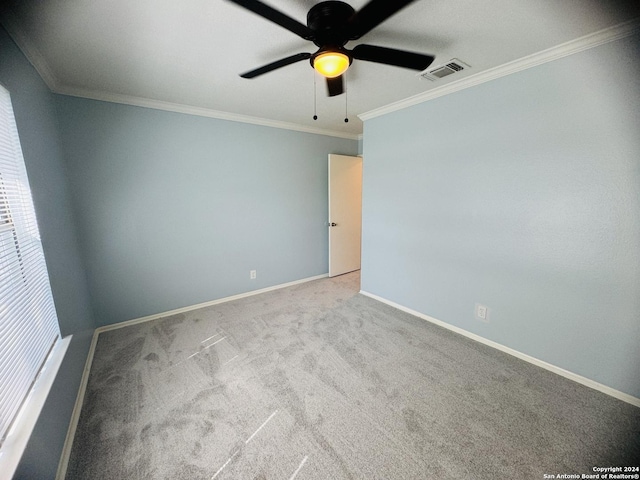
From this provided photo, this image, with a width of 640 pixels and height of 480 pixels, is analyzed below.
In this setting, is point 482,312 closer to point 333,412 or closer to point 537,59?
point 333,412


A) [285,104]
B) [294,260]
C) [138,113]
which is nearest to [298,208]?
[294,260]

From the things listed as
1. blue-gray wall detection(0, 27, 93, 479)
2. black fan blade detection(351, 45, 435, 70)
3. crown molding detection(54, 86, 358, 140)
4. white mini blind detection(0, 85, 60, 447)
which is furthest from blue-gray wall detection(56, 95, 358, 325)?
black fan blade detection(351, 45, 435, 70)

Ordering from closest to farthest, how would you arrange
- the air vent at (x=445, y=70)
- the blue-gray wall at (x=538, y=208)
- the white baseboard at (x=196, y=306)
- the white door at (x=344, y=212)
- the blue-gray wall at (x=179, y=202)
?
the blue-gray wall at (x=538, y=208)
the air vent at (x=445, y=70)
the blue-gray wall at (x=179, y=202)
the white baseboard at (x=196, y=306)
the white door at (x=344, y=212)

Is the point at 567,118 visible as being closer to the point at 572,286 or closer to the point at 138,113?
the point at 572,286

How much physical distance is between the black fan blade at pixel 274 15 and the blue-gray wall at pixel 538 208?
5.54 feet

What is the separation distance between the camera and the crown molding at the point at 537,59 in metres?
1.45

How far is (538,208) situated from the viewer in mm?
1863

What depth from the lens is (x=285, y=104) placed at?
2.63 meters

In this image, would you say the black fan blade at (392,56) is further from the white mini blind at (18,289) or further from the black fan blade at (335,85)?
the white mini blind at (18,289)

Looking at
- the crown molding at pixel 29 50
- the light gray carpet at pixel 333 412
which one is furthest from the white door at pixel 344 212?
the crown molding at pixel 29 50

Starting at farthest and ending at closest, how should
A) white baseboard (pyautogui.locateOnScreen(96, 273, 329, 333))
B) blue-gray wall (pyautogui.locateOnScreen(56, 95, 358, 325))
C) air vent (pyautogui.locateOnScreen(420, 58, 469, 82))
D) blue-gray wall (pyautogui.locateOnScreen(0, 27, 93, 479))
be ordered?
1. white baseboard (pyautogui.locateOnScreen(96, 273, 329, 333))
2. blue-gray wall (pyautogui.locateOnScreen(56, 95, 358, 325))
3. air vent (pyautogui.locateOnScreen(420, 58, 469, 82))
4. blue-gray wall (pyautogui.locateOnScreen(0, 27, 93, 479))

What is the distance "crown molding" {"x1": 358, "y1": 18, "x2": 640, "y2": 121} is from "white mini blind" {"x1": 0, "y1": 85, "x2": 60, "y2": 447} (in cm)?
296

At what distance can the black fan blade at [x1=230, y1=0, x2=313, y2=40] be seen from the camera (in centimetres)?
98

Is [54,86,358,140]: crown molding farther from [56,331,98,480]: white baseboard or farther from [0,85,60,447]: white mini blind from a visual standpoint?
[56,331,98,480]: white baseboard
